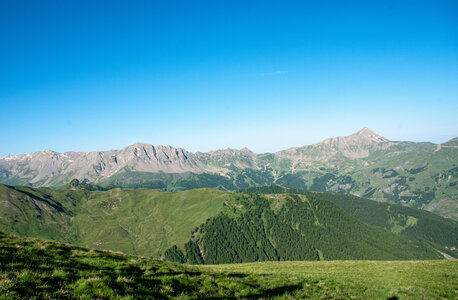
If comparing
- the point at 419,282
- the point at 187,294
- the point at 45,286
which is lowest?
the point at 419,282

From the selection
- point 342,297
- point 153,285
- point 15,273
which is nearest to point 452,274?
point 342,297

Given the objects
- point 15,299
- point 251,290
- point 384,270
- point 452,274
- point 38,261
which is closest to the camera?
point 15,299

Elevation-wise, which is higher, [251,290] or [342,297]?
[251,290]

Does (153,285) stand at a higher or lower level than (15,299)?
lower

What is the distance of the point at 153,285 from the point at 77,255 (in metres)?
12.0

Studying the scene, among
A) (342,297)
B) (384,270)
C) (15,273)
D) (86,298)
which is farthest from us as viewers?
(384,270)

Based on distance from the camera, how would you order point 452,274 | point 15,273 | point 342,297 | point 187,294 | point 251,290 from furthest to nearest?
point 452,274 → point 342,297 → point 251,290 → point 187,294 → point 15,273

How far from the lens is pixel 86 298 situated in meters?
11.3

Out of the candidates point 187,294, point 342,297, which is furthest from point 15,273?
point 342,297

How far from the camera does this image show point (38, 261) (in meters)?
16.3

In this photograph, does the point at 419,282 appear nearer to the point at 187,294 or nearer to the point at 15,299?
the point at 187,294

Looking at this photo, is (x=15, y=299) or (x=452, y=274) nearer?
(x=15, y=299)

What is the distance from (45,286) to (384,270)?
144ft

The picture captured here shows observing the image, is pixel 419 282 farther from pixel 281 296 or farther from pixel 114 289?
pixel 114 289
